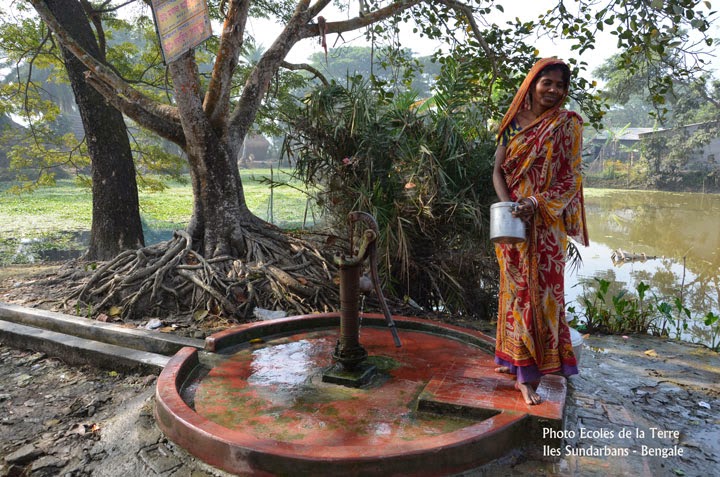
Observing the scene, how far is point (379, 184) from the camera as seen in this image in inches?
199

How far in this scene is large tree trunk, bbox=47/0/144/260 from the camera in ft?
21.6

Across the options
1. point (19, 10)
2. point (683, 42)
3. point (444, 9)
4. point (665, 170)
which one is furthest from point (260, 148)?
point (683, 42)

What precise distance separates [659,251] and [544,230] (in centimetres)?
1205

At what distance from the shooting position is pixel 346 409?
2633mm

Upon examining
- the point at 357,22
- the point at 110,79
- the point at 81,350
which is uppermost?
the point at 357,22

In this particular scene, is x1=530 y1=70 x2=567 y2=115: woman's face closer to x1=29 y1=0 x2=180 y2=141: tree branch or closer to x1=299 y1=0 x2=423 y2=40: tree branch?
x1=299 y1=0 x2=423 y2=40: tree branch

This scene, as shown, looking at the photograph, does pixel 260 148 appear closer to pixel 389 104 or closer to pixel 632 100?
pixel 389 104

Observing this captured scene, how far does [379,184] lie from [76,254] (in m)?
8.37

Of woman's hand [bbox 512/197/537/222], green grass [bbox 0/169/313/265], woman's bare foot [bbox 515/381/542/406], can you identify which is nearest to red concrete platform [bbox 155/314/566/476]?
woman's bare foot [bbox 515/381/542/406]

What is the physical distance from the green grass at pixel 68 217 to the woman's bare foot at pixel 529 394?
19.2 ft

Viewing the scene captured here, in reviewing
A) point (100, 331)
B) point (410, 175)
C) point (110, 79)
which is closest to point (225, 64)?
point (110, 79)

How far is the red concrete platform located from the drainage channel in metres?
0.41

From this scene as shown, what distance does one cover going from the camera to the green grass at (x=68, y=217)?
11.2m

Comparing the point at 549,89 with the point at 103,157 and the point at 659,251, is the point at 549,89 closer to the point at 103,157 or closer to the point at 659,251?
the point at 103,157
